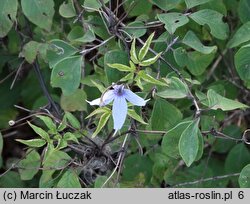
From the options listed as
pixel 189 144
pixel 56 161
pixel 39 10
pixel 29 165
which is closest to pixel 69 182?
pixel 56 161

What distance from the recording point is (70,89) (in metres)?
1.25

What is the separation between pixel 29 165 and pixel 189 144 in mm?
466

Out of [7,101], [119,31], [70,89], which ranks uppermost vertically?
[119,31]

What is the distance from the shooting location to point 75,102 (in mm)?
1429

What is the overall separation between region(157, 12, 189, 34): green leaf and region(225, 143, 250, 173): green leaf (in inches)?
20.6

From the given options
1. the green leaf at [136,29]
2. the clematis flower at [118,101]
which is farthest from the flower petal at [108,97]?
the green leaf at [136,29]

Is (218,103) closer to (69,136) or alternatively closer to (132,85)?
(132,85)

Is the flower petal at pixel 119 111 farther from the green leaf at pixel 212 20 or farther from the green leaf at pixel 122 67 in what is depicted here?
the green leaf at pixel 212 20

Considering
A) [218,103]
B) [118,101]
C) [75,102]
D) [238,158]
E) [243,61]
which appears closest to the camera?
[118,101]

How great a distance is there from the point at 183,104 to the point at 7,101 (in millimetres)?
604

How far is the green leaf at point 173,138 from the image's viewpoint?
3.69 feet
